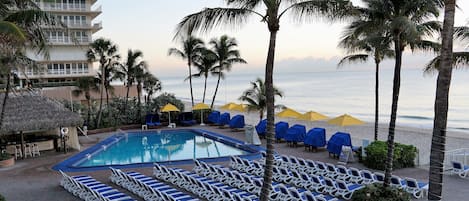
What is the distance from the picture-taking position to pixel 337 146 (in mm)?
16625

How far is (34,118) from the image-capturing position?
19.2 meters

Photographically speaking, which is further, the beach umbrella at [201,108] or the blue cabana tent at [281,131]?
the beach umbrella at [201,108]

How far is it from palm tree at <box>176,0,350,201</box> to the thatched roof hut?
44.3ft

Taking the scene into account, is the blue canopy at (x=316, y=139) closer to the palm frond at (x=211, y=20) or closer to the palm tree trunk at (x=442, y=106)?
the palm frond at (x=211, y=20)

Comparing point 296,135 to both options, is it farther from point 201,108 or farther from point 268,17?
point 268,17

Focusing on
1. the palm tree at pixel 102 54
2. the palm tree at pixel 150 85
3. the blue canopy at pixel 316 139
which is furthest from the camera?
the palm tree at pixel 150 85

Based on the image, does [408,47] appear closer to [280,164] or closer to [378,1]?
[378,1]

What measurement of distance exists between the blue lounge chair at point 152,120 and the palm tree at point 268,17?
20.0 metres

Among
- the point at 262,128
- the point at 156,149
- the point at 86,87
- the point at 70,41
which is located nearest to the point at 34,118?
the point at 156,149

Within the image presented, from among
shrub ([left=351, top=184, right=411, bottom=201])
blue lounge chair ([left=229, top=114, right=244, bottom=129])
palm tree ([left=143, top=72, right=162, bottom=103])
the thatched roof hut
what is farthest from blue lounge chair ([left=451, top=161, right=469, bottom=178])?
palm tree ([left=143, top=72, right=162, bottom=103])

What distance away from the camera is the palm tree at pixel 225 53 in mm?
30375

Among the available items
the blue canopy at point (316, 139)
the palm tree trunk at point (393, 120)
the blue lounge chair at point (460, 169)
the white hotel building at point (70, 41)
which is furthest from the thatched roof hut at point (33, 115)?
the white hotel building at point (70, 41)

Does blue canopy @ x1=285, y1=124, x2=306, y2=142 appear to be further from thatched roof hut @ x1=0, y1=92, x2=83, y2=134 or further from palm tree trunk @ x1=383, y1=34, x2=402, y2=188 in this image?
thatched roof hut @ x1=0, y1=92, x2=83, y2=134

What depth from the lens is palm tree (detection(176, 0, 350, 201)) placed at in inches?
328
